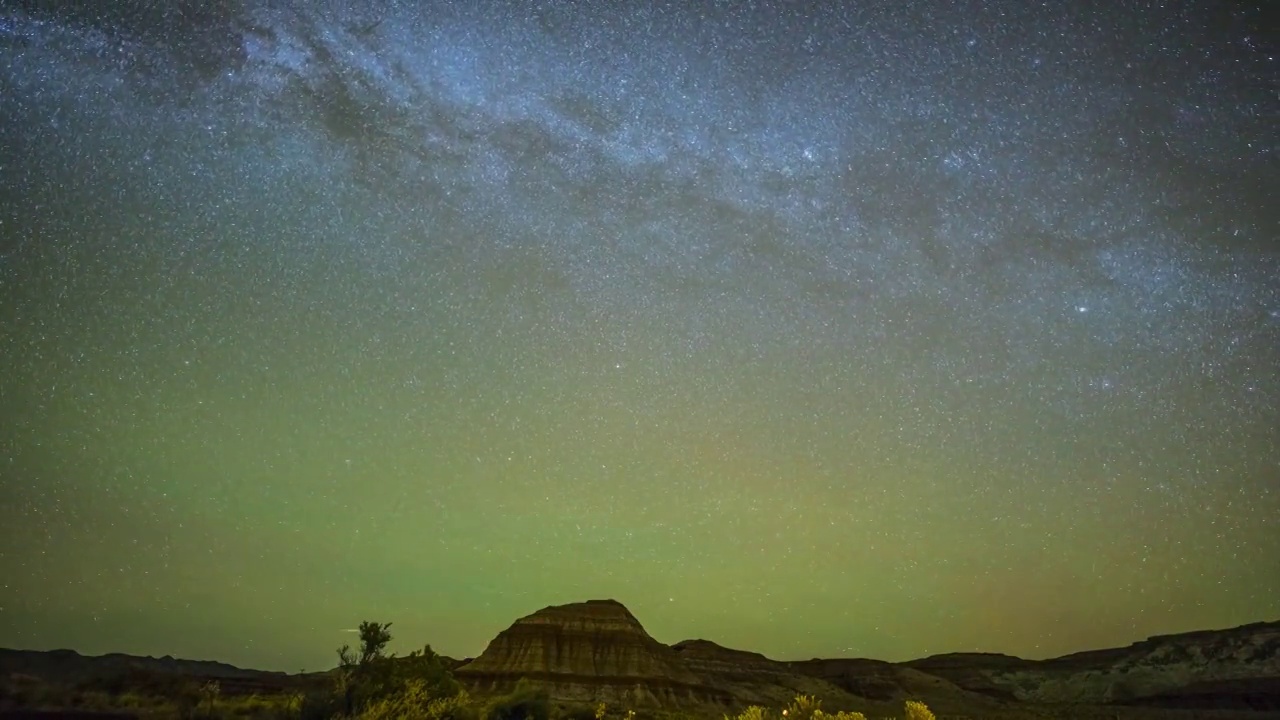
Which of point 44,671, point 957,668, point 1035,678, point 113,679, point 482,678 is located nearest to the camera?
point 44,671

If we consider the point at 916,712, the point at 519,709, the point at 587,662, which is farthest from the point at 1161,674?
the point at 519,709

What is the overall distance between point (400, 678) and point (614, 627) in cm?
6384

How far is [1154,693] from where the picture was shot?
93562mm

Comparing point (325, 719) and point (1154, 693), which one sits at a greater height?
point (325, 719)

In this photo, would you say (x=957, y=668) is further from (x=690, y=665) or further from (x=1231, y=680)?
(x=690, y=665)

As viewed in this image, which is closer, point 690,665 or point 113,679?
point 113,679

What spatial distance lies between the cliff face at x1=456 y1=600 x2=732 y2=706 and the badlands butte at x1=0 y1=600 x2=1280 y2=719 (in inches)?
6.1

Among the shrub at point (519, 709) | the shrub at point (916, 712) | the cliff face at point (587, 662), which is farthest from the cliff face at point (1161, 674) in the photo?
the shrub at point (519, 709)

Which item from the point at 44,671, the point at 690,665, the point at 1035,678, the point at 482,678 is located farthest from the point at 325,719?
the point at 1035,678

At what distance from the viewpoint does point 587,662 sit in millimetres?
82500

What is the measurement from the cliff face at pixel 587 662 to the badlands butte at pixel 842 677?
156 millimetres

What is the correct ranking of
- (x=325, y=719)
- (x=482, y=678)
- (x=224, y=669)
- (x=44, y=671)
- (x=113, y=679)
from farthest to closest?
1. (x=224, y=669)
2. (x=482, y=678)
3. (x=113, y=679)
4. (x=44, y=671)
5. (x=325, y=719)

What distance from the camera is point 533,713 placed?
1437 inches

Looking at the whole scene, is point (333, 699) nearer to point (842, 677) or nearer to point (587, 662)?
point (587, 662)
